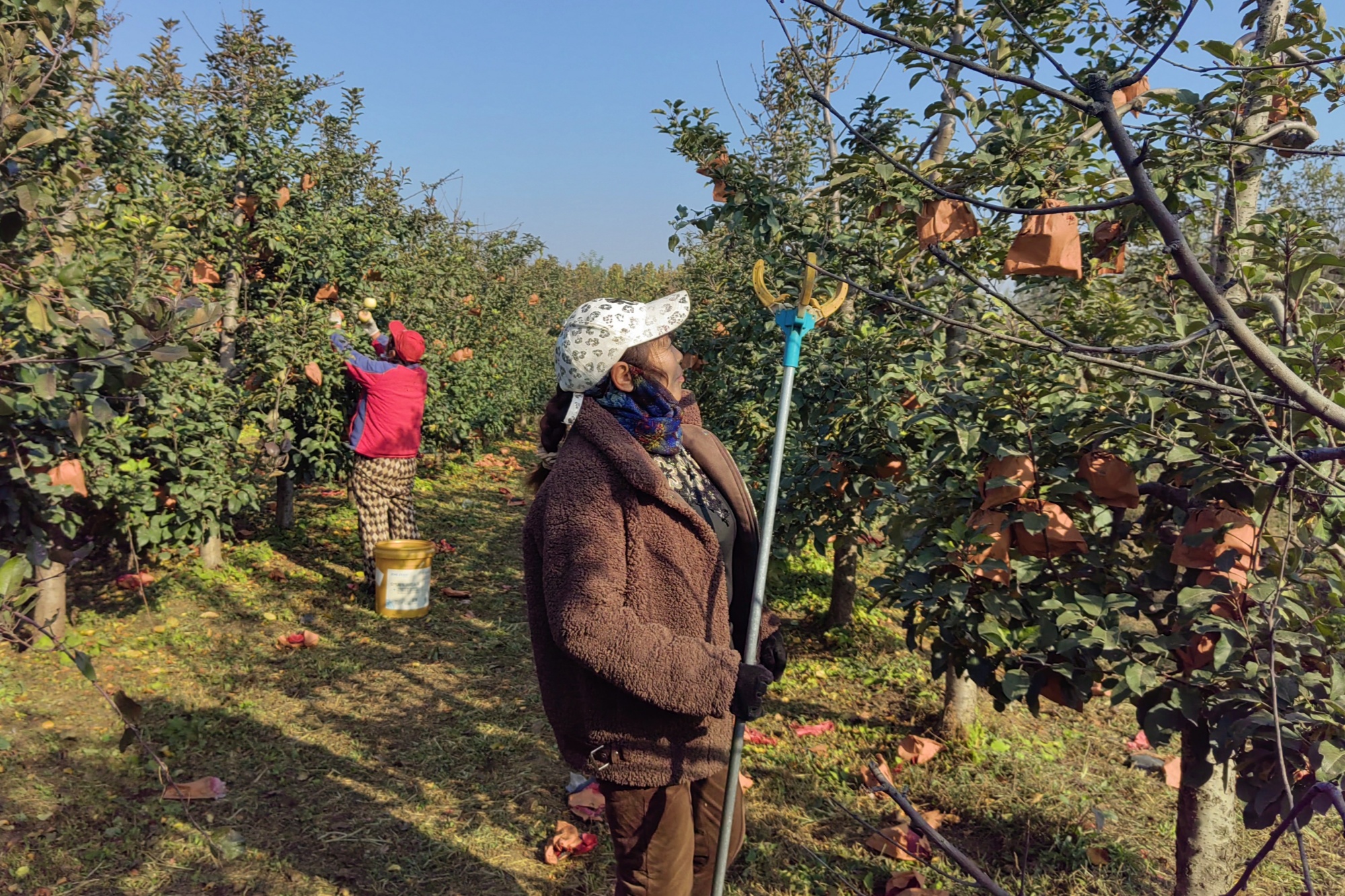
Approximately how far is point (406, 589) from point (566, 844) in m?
2.79

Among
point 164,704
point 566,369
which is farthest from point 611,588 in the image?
point 164,704

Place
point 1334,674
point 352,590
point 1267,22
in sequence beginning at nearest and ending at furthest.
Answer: point 1334,674, point 1267,22, point 352,590

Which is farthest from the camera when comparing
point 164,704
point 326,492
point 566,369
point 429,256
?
point 429,256

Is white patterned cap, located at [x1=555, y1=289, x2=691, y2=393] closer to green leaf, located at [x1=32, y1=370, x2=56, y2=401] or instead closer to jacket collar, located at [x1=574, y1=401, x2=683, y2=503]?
jacket collar, located at [x1=574, y1=401, x2=683, y2=503]

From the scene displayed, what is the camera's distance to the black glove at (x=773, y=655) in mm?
2152

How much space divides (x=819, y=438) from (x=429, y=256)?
690 centimetres

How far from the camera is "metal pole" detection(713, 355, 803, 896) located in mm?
1818

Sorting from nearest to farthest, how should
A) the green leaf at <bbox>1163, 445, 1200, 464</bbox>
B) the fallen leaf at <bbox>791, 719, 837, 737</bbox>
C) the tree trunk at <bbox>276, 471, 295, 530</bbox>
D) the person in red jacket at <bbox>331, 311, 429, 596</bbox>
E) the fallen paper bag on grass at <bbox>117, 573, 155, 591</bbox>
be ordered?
the green leaf at <bbox>1163, 445, 1200, 464</bbox> < the fallen leaf at <bbox>791, 719, 837, 737</bbox> < the fallen paper bag on grass at <bbox>117, 573, 155, 591</bbox> < the person in red jacket at <bbox>331, 311, 429, 596</bbox> < the tree trunk at <bbox>276, 471, 295, 530</bbox>

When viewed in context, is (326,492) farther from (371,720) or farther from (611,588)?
(611,588)

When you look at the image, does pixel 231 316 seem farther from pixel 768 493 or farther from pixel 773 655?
pixel 768 493

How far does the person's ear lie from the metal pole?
363mm

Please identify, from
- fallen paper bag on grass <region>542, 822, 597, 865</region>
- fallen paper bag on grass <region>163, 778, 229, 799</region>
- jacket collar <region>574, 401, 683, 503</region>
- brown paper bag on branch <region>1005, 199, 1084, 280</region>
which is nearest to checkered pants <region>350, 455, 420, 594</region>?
fallen paper bag on grass <region>163, 778, 229, 799</region>

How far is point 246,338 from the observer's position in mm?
5922

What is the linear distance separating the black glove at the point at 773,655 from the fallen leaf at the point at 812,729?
6.53ft
